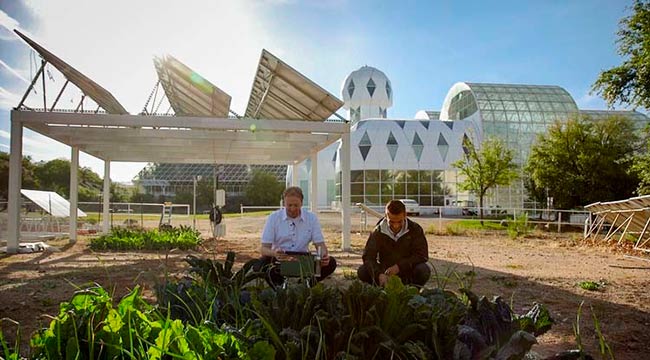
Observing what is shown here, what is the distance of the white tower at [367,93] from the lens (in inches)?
2032

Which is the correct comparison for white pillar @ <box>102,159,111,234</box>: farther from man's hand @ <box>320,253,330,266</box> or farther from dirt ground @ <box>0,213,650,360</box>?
man's hand @ <box>320,253,330,266</box>

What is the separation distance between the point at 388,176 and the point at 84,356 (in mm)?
37519

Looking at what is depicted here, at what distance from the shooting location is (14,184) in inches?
397

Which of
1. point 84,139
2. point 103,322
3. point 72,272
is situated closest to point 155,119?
point 84,139

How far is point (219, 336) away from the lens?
141 centimetres

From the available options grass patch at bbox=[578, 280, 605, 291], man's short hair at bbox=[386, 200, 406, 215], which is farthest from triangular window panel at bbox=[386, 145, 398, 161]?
man's short hair at bbox=[386, 200, 406, 215]

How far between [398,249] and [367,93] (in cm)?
4834

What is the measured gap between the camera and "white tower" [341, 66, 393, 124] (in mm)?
51625

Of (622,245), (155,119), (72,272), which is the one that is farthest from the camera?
(622,245)

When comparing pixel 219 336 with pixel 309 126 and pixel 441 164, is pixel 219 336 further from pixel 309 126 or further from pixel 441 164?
pixel 441 164

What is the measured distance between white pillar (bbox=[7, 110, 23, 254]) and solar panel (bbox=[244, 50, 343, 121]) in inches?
210

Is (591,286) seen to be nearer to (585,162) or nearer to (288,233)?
(288,233)

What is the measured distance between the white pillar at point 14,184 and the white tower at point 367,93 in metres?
42.6

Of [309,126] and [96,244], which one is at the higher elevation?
[309,126]
